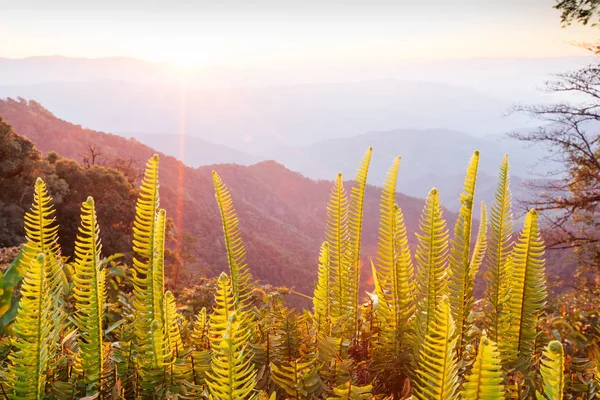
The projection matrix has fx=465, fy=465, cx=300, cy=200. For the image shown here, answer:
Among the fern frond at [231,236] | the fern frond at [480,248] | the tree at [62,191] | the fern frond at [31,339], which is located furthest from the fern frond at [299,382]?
the tree at [62,191]

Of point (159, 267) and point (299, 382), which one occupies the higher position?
point (159, 267)

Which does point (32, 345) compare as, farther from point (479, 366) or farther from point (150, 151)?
point (150, 151)

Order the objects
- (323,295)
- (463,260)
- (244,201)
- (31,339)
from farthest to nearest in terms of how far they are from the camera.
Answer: (244,201)
(323,295)
(463,260)
(31,339)

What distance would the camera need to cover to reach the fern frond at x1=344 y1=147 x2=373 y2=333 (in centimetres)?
142

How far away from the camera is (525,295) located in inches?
51.8

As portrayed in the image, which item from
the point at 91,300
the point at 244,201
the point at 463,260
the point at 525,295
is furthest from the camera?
the point at 244,201

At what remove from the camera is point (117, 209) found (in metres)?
27.4

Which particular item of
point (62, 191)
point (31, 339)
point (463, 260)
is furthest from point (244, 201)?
point (31, 339)

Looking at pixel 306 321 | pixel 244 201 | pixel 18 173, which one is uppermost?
pixel 306 321

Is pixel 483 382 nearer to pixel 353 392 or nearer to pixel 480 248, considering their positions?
pixel 353 392

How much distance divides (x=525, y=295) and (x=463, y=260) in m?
0.27

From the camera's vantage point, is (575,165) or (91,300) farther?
(575,165)

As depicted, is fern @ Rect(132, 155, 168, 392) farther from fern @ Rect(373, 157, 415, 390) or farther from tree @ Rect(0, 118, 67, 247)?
tree @ Rect(0, 118, 67, 247)

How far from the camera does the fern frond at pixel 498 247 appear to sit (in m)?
1.33
